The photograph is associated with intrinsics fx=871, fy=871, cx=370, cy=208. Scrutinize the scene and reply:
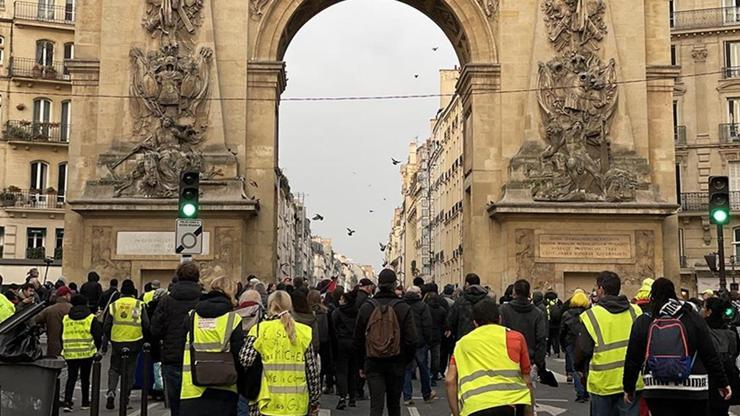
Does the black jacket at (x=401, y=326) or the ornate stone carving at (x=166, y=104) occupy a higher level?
the ornate stone carving at (x=166, y=104)

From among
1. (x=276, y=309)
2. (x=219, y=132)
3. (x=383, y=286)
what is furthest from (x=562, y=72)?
(x=276, y=309)

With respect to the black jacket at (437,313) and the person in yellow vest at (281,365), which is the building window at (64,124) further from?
the person in yellow vest at (281,365)

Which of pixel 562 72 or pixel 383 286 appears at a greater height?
pixel 562 72

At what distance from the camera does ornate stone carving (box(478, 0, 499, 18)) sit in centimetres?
2698

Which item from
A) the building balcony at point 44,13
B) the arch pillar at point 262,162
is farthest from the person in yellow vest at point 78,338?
the building balcony at point 44,13

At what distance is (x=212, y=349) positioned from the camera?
25.5ft

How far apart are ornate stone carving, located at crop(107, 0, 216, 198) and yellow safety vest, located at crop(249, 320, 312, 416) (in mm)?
17743

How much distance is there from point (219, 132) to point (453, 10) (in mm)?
8317

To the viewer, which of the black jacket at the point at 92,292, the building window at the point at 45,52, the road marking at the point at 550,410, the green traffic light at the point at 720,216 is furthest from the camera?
the building window at the point at 45,52

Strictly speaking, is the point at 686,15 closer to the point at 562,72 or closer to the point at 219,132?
the point at 562,72

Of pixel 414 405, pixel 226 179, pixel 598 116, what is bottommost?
pixel 414 405

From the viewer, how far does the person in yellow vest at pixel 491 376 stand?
6559 mm

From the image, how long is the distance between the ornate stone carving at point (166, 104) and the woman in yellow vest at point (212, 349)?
17.3 m

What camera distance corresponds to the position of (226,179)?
25.0m
